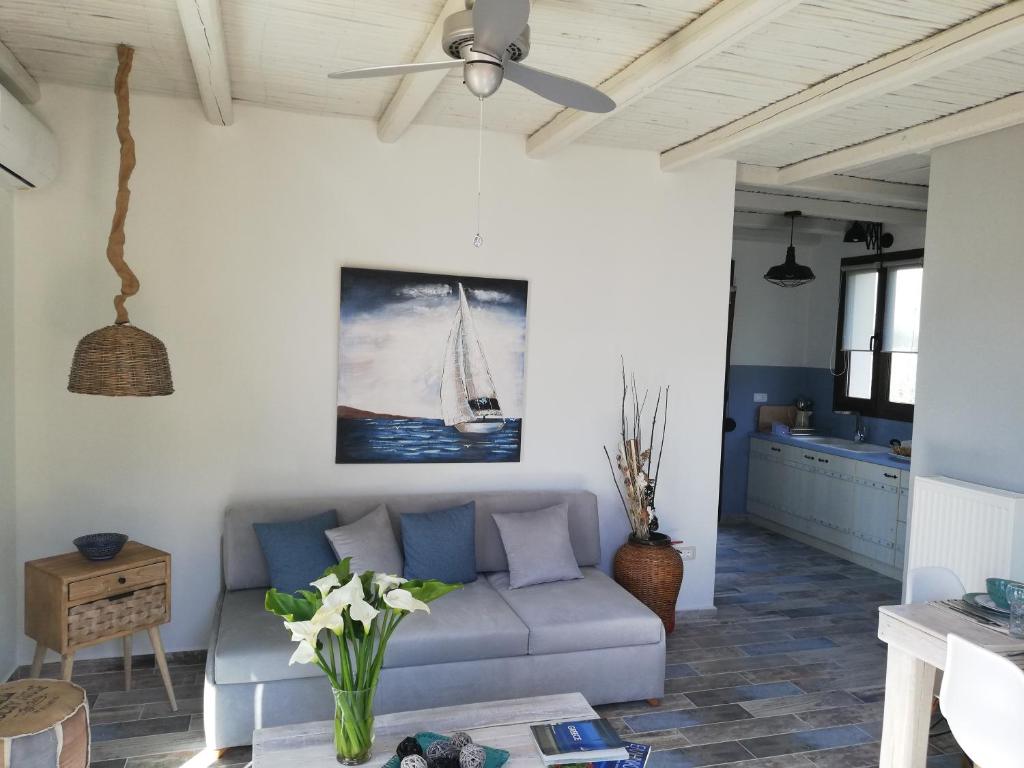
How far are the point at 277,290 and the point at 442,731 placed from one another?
2.39 m

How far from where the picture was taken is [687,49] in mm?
2717

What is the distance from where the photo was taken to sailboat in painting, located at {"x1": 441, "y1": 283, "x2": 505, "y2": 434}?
4.21 m

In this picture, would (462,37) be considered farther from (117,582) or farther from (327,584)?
(117,582)

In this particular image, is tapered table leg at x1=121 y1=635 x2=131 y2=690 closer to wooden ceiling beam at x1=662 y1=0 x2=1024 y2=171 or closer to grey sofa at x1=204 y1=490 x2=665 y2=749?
grey sofa at x1=204 y1=490 x2=665 y2=749

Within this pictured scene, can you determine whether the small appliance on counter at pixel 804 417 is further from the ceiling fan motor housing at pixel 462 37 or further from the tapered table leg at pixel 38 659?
the tapered table leg at pixel 38 659

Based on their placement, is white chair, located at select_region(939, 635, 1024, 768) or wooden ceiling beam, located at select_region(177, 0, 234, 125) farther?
wooden ceiling beam, located at select_region(177, 0, 234, 125)

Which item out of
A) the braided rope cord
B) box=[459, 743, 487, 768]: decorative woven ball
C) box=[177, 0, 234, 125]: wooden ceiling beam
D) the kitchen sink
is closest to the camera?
box=[459, 743, 487, 768]: decorative woven ball

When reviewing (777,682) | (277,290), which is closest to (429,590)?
(277,290)

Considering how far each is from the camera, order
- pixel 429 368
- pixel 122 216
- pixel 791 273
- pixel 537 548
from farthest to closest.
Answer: pixel 791 273
pixel 429 368
pixel 537 548
pixel 122 216

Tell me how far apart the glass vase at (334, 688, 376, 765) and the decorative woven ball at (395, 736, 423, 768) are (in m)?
0.12

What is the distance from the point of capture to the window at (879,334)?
6.42 meters

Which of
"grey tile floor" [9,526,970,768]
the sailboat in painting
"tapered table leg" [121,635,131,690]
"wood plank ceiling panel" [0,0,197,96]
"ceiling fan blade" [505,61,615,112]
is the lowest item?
"grey tile floor" [9,526,970,768]

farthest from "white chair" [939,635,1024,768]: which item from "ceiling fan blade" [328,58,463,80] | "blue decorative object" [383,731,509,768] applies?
"ceiling fan blade" [328,58,463,80]

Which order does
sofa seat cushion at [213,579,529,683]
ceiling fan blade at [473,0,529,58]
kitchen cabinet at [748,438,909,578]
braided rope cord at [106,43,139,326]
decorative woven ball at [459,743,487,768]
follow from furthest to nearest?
kitchen cabinet at [748,438,909,578], braided rope cord at [106,43,139,326], sofa seat cushion at [213,579,529,683], decorative woven ball at [459,743,487,768], ceiling fan blade at [473,0,529,58]
